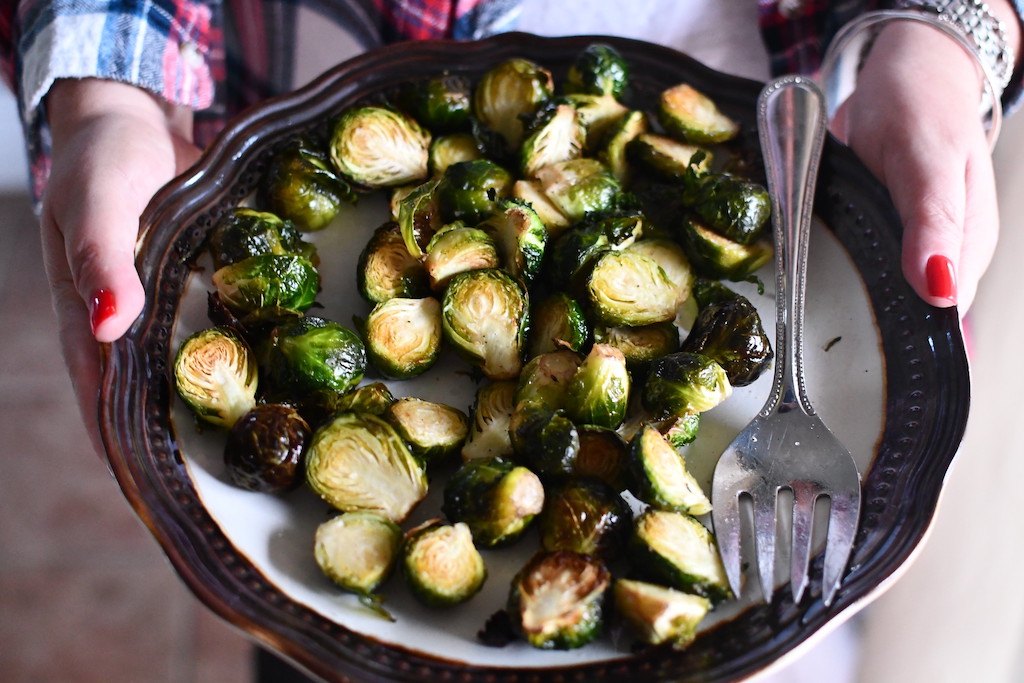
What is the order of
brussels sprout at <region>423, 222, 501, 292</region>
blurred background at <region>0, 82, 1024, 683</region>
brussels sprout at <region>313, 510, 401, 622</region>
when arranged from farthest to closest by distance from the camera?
blurred background at <region>0, 82, 1024, 683</region>
brussels sprout at <region>423, 222, 501, 292</region>
brussels sprout at <region>313, 510, 401, 622</region>

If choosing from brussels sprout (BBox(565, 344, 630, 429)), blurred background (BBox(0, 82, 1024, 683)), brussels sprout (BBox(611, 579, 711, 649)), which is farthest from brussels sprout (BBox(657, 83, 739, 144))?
blurred background (BBox(0, 82, 1024, 683))

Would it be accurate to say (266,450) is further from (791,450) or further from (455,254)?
(791,450)

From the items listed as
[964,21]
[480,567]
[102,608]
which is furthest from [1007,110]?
[102,608]

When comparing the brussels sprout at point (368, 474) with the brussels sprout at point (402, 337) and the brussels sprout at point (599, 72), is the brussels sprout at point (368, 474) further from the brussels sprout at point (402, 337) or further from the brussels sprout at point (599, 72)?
the brussels sprout at point (599, 72)

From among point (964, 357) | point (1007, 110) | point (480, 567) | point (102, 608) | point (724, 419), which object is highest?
point (1007, 110)

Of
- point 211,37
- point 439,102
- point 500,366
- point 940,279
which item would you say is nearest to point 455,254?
point 500,366

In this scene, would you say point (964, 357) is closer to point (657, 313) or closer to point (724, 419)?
point (724, 419)

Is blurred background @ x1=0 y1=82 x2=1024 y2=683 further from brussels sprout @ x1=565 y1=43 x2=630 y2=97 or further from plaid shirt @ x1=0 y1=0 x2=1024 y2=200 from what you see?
brussels sprout @ x1=565 y1=43 x2=630 y2=97
